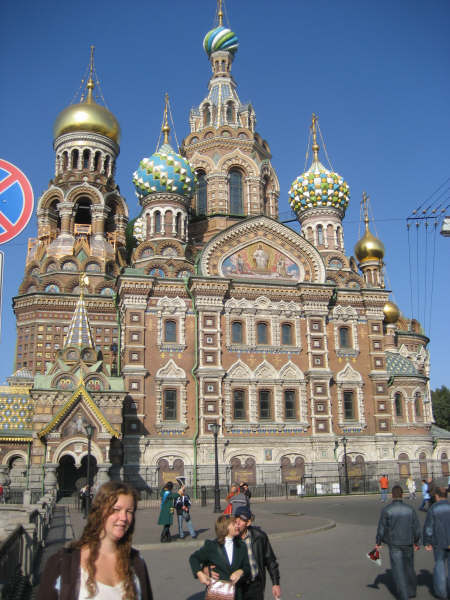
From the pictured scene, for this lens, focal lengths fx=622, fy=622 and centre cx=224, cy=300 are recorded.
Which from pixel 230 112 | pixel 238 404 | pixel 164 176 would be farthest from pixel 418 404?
pixel 230 112

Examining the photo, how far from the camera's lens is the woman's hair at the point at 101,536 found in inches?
136

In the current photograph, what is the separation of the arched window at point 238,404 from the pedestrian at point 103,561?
1022 inches

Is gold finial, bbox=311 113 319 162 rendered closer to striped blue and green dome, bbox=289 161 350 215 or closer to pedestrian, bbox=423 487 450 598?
striped blue and green dome, bbox=289 161 350 215

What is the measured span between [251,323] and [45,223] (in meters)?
15.3

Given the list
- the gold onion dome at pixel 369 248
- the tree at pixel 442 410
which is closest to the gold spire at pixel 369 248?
the gold onion dome at pixel 369 248

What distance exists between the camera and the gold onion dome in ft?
122

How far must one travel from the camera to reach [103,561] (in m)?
3.54

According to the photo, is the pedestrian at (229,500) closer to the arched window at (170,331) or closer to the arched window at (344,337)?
the arched window at (170,331)

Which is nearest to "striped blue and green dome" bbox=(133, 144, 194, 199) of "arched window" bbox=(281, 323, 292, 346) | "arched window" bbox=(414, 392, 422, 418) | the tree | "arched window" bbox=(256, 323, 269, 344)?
"arched window" bbox=(256, 323, 269, 344)

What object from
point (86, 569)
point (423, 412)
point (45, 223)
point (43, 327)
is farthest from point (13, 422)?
point (86, 569)

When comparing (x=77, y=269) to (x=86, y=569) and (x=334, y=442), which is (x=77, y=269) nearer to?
(x=334, y=442)

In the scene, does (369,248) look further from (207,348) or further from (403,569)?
(403,569)

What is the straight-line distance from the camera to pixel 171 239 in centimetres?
3216

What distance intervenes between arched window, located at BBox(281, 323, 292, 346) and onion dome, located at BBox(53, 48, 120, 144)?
60.5ft
